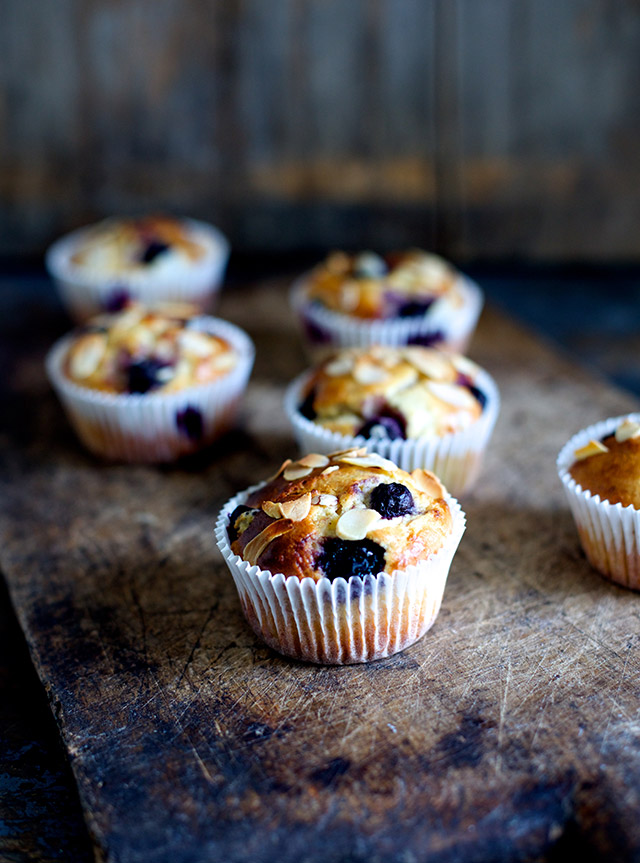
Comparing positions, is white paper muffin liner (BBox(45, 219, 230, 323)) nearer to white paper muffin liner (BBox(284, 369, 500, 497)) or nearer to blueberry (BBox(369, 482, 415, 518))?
white paper muffin liner (BBox(284, 369, 500, 497))

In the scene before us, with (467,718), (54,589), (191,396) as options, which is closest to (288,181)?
(191,396)

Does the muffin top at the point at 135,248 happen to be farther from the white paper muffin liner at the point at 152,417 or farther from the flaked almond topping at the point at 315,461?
the flaked almond topping at the point at 315,461

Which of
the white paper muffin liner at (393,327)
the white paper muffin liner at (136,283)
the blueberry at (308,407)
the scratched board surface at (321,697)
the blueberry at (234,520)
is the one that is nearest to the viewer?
the scratched board surface at (321,697)

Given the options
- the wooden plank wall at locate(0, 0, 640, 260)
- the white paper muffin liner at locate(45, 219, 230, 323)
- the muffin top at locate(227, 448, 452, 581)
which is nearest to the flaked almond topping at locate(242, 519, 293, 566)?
the muffin top at locate(227, 448, 452, 581)

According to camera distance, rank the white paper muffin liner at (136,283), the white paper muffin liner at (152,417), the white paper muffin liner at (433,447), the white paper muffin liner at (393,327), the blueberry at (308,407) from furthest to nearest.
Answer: the white paper muffin liner at (136,283) → the white paper muffin liner at (393,327) → the white paper muffin liner at (152,417) → the blueberry at (308,407) → the white paper muffin liner at (433,447)

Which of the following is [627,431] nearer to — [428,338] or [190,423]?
[428,338]

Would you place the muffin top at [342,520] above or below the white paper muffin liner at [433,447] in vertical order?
above

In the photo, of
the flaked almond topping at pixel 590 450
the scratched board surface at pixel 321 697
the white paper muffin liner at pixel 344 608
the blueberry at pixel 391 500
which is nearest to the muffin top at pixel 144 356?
the scratched board surface at pixel 321 697

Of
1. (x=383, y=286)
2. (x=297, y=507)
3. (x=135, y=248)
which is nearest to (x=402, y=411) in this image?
(x=297, y=507)
